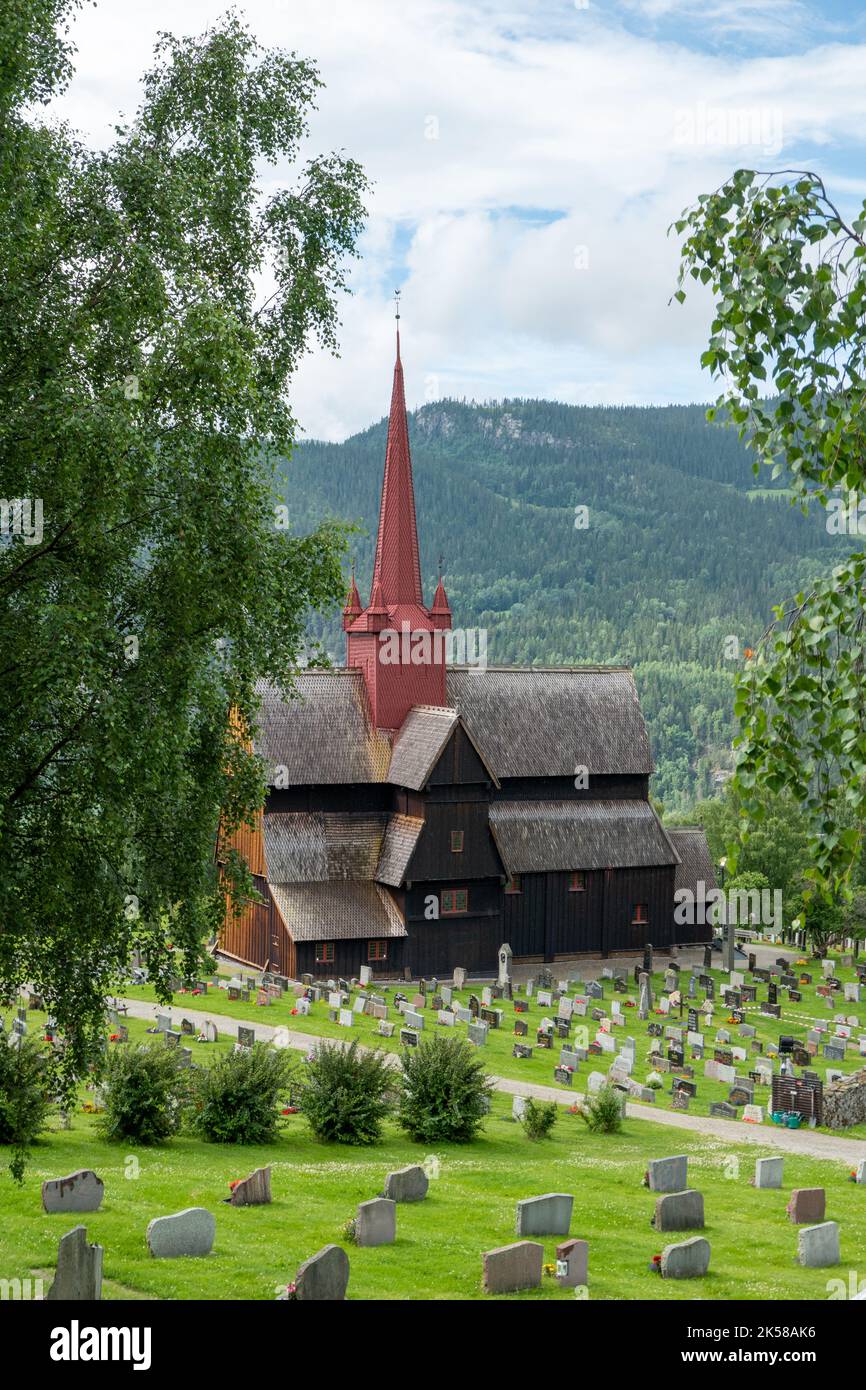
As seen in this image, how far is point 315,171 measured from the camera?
18141mm

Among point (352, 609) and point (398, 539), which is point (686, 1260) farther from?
point (352, 609)

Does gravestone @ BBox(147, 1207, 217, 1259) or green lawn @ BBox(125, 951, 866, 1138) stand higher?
gravestone @ BBox(147, 1207, 217, 1259)

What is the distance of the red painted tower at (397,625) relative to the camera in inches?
1885

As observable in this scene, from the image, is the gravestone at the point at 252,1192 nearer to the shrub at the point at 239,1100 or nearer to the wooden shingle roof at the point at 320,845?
the shrub at the point at 239,1100

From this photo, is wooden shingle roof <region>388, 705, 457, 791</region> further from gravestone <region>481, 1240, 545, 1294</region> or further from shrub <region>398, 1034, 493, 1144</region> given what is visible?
gravestone <region>481, 1240, 545, 1294</region>

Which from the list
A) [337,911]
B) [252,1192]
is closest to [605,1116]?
[252,1192]

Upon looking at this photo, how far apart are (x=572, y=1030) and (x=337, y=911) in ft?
31.5

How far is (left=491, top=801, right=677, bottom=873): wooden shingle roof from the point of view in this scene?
47281 mm

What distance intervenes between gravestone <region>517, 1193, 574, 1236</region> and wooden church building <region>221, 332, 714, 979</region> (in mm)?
24992

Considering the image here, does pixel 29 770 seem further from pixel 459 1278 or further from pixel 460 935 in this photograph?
pixel 460 935

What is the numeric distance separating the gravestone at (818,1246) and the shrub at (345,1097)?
884 centimetres

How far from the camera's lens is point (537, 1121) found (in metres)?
26.0

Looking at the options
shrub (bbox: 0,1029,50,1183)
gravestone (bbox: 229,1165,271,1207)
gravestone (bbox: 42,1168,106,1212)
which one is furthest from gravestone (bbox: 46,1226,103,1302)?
gravestone (bbox: 229,1165,271,1207)

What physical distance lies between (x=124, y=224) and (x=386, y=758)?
33440mm
